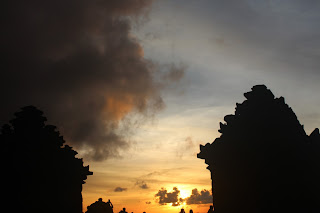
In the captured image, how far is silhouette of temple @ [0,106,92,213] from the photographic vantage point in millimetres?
18219

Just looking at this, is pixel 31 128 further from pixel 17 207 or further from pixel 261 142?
pixel 261 142

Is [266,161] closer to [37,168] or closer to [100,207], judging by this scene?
[37,168]

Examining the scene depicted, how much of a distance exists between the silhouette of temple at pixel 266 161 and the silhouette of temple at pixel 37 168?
32.6 ft

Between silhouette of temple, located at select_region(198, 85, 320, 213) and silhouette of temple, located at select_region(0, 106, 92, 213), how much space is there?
9.94 m

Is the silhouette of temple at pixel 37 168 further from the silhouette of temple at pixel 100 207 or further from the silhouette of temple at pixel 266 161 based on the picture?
the silhouette of temple at pixel 100 207

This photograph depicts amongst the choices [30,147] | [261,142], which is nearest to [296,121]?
[261,142]

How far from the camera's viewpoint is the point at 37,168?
1912 centimetres

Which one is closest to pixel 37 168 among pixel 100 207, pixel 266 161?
pixel 266 161

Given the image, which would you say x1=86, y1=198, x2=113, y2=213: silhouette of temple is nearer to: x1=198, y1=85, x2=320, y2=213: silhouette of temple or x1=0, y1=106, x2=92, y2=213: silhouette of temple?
x1=0, y1=106, x2=92, y2=213: silhouette of temple

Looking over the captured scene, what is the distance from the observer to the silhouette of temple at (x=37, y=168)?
18.2m

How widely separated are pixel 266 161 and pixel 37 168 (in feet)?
43.7

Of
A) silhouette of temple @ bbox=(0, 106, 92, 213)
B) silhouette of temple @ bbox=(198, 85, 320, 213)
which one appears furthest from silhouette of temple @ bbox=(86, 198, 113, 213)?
silhouette of temple @ bbox=(198, 85, 320, 213)

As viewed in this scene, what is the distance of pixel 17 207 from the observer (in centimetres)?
1789

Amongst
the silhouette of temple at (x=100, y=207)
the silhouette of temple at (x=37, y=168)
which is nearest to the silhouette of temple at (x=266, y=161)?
the silhouette of temple at (x=37, y=168)
